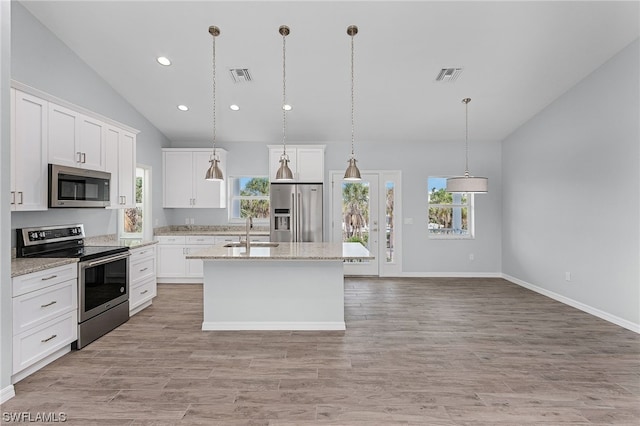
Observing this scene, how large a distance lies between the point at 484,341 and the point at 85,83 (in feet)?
18.3

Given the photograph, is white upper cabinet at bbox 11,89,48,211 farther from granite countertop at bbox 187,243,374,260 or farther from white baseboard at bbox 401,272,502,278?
white baseboard at bbox 401,272,502,278

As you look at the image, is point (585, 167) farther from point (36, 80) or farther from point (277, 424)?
point (36, 80)

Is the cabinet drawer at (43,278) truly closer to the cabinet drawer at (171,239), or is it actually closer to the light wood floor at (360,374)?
the light wood floor at (360,374)

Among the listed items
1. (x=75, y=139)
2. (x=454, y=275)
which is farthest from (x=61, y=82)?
(x=454, y=275)

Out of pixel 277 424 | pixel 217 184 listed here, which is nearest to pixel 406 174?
pixel 217 184

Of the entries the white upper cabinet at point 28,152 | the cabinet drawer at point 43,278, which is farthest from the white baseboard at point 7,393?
the white upper cabinet at point 28,152

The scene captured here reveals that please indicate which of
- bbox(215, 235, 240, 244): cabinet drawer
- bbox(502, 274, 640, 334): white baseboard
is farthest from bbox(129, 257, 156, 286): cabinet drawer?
bbox(502, 274, 640, 334): white baseboard

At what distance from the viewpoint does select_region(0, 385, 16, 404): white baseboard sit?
7.38 feet

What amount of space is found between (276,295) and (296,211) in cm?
238

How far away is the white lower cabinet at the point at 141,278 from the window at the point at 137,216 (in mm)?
1501

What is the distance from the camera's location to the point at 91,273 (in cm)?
327

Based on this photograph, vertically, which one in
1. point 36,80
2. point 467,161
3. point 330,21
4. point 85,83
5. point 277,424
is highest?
point 330,21

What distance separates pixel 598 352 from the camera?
3037 mm

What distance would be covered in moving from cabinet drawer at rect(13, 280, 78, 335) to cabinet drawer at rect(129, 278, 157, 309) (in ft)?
3.12
